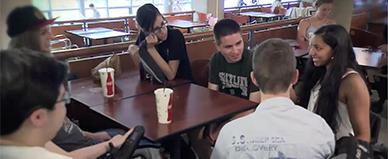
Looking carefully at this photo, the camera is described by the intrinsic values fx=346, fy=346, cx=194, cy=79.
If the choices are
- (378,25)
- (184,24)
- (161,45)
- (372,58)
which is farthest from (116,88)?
(184,24)

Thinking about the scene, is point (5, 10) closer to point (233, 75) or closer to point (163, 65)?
point (163, 65)

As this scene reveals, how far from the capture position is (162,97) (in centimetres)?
137

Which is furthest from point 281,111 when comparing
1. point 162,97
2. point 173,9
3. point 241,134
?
point 173,9

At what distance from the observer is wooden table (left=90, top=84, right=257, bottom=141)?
1.37m

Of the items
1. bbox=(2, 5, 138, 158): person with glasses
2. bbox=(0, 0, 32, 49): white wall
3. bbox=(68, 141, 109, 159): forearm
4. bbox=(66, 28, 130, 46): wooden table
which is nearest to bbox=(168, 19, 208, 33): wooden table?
bbox=(66, 28, 130, 46): wooden table

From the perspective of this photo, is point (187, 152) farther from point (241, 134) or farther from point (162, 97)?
point (241, 134)

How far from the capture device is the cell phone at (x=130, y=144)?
3.93ft

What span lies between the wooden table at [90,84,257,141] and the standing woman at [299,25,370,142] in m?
0.33

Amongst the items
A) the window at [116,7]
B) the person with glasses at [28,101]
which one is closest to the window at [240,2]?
the window at [116,7]

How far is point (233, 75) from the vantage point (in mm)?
1994

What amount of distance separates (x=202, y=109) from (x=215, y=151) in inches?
17.6

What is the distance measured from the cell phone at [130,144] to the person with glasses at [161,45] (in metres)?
0.80

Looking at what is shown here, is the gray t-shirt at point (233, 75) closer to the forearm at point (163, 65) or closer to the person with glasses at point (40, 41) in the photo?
the forearm at point (163, 65)

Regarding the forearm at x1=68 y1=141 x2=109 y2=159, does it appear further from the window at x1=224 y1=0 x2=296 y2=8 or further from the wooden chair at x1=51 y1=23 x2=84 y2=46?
the window at x1=224 y1=0 x2=296 y2=8
